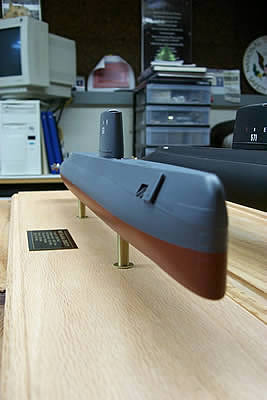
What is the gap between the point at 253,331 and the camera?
1.41 feet

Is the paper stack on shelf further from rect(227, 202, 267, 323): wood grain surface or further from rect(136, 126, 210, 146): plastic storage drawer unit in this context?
rect(227, 202, 267, 323): wood grain surface

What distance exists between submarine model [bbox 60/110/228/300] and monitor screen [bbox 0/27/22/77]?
6.55 feet

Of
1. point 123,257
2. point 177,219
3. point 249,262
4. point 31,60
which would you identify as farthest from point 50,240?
point 31,60

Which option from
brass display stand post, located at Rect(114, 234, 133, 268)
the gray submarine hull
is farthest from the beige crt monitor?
the gray submarine hull

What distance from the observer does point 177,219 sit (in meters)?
0.36

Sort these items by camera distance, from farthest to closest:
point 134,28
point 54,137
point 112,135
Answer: point 134,28 < point 54,137 < point 112,135

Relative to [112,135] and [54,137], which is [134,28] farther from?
[112,135]

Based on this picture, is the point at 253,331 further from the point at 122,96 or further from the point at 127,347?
the point at 122,96

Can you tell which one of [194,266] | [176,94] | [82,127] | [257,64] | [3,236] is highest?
[257,64]

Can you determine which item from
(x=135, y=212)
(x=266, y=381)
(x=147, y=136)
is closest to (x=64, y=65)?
(x=147, y=136)

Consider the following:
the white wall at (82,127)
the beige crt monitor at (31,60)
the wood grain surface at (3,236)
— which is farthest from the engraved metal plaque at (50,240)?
the white wall at (82,127)

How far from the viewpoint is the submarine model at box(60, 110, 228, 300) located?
332 mm

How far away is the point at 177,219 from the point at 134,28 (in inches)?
115

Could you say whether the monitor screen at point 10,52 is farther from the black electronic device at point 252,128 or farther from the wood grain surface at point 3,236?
the black electronic device at point 252,128
